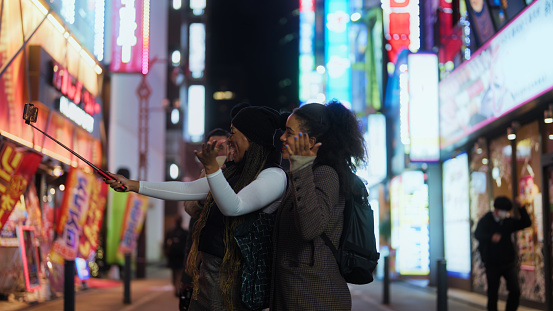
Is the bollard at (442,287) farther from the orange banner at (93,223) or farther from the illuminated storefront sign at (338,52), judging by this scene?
the illuminated storefront sign at (338,52)

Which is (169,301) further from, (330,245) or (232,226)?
(330,245)

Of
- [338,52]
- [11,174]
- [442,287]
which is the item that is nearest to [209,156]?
[442,287]

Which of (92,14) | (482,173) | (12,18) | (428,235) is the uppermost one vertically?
(92,14)

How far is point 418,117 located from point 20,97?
9443 millimetres

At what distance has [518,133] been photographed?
13844 mm

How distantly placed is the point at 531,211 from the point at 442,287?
5.01 metres

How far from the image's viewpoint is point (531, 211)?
42.1 feet

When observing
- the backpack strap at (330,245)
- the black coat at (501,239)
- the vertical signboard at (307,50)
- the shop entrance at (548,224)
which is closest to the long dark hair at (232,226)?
the backpack strap at (330,245)

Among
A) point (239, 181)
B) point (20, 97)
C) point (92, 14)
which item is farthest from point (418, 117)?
point (239, 181)

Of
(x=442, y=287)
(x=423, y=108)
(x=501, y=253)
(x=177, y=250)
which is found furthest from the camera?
(x=423, y=108)

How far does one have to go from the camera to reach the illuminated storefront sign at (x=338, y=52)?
29922 mm

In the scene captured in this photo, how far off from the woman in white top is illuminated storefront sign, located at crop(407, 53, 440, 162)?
536 inches

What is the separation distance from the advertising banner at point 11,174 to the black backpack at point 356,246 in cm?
715

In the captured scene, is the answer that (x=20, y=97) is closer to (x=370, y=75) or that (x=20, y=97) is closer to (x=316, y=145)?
(x=316, y=145)
